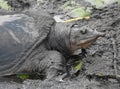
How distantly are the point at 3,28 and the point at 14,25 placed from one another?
0.59 ft

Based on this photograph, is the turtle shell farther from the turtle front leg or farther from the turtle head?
the turtle head

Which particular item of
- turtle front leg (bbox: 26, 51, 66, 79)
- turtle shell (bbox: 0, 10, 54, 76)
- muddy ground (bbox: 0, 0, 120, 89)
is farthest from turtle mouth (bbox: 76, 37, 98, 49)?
turtle shell (bbox: 0, 10, 54, 76)

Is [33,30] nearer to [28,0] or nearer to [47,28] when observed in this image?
[47,28]

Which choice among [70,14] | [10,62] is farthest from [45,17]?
[70,14]

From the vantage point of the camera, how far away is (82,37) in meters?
5.49

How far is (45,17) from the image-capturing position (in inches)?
229

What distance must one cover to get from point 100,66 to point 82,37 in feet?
1.79

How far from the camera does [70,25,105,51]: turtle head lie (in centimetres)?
546

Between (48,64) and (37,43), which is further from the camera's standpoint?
(37,43)

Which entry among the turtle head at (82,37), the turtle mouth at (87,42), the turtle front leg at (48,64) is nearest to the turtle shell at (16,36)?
the turtle front leg at (48,64)

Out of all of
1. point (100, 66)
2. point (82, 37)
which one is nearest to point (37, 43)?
point (82, 37)

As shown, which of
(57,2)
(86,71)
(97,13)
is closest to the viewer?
(86,71)

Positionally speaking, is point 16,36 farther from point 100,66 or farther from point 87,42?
point 100,66

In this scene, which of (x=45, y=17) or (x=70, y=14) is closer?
(x=45, y=17)
